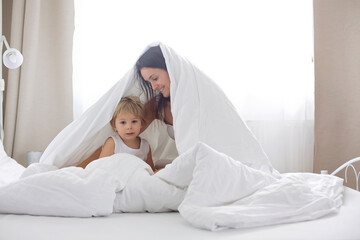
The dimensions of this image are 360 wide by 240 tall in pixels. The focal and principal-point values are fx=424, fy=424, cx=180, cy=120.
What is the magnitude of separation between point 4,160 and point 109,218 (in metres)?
1.24

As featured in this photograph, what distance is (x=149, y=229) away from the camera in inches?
40.0

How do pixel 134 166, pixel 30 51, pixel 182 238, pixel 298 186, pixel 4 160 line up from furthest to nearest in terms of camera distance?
pixel 30 51
pixel 4 160
pixel 134 166
pixel 298 186
pixel 182 238

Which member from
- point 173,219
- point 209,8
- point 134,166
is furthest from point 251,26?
point 173,219

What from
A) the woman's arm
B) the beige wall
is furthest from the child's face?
the beige wall

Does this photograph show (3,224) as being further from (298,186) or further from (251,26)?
(251,26)

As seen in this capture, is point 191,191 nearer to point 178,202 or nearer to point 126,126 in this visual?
point 178,202

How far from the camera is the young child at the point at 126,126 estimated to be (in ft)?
6.70

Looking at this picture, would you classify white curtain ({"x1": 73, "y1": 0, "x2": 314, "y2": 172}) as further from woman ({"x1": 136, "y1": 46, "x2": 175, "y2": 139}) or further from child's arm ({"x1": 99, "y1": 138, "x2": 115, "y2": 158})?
child's arm ({"x1": 99, "y1": 138, "x2": 115, "y2": 158})

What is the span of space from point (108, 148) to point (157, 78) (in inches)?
16.2

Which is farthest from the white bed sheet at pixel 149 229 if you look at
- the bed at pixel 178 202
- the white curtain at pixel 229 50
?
the white curtain at pixel 229 50

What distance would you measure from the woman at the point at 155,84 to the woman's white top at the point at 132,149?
88 millimetres

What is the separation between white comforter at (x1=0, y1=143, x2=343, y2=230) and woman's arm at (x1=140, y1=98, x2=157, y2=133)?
862 mm

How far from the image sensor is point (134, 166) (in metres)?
1.38

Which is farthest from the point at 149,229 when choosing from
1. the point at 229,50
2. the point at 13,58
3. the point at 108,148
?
the point at 229,50
